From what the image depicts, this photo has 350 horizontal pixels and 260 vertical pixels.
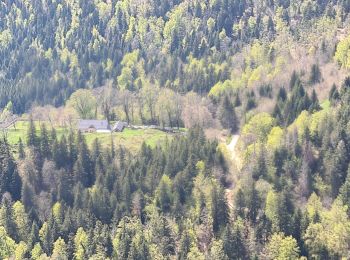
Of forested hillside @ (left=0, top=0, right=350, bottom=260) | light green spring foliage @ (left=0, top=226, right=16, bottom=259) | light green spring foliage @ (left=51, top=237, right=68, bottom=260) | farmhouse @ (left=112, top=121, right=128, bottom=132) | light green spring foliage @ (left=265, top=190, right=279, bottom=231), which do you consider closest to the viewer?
forested hillside @ (left=0, top=0, right=350, bottom=260)

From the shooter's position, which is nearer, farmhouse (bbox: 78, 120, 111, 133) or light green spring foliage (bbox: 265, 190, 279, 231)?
light green spring foliage (bbox: 265, 190, 279, 231)

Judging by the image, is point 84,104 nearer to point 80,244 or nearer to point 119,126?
point 119,126

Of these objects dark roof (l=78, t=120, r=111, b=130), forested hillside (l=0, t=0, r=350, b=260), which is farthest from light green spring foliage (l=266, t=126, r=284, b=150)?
dark roof (l=78, t=120, r=111, b=130)

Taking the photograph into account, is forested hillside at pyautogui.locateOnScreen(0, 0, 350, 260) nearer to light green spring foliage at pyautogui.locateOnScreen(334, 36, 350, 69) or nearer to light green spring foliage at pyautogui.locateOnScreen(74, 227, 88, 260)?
light green spring foliage at pyautogui.locateOnScreen(74, 227, 88, 260)

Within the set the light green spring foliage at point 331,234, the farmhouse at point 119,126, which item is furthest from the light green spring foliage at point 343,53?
the light green spring foliage at point 331,234

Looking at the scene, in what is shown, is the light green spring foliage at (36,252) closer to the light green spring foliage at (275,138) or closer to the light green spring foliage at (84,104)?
the light green spring foliage at (275,138)

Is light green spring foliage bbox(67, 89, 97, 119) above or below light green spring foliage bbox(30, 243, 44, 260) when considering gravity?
above

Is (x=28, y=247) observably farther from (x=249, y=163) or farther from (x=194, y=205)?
(x=249, y=163)

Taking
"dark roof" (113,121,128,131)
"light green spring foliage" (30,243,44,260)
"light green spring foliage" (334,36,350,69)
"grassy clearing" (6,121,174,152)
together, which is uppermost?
"light green spring foliage" (334,36,350,69)
